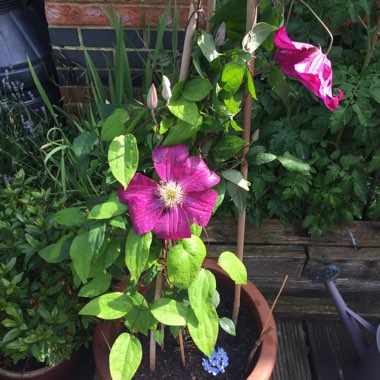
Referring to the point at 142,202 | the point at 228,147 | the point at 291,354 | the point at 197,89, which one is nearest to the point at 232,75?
the point at 197,89

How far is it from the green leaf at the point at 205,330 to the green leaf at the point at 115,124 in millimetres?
400

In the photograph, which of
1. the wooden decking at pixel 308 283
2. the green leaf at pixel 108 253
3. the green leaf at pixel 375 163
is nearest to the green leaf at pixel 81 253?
the green leaf at pixel 108 253

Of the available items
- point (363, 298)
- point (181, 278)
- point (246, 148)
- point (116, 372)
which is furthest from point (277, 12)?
point (363, 298)

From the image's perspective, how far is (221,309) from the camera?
4.59 feet

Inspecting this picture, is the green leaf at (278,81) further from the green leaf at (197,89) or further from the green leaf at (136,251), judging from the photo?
the green leaf at (136,251)

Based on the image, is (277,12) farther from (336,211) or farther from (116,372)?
(336,211)

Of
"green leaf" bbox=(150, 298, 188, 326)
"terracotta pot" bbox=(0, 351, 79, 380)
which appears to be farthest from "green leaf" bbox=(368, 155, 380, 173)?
"terracotta pot" bbox=(0, 351, 79, 380)

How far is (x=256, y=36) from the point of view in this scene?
2.44 feet

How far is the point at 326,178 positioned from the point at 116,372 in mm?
893

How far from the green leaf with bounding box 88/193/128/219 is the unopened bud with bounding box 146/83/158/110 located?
0.18 m

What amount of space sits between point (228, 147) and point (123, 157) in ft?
0.73

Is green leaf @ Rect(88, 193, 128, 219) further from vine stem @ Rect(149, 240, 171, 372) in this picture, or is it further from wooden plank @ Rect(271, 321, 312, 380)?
wooden plank @ Rect(271, 321, 312, 380)

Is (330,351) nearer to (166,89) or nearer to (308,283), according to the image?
(308,283)

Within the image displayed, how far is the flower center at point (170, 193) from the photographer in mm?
805
